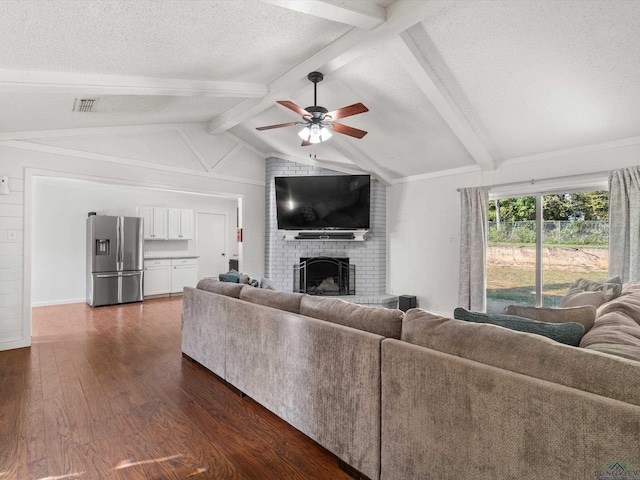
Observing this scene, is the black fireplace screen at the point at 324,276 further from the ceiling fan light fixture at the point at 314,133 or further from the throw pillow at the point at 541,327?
the throw pillow at the point at 541,327

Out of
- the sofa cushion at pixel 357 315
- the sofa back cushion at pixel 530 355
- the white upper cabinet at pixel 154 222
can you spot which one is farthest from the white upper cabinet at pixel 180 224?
the sofa back cushion at pixel 530 355

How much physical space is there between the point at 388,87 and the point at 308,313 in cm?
277

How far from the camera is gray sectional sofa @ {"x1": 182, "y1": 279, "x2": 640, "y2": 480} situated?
1.03 meters

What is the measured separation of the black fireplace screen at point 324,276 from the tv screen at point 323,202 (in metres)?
0.66

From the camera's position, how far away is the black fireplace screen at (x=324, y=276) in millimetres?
6180

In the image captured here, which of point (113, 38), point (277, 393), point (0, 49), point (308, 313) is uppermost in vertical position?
point (113, 38)

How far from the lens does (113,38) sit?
2393mm

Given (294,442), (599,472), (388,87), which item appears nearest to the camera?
(599,472)

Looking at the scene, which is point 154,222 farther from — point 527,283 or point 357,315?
point 527,283

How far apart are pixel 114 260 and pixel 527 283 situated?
6.57m

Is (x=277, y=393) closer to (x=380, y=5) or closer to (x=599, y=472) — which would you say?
(x=599, y=472)

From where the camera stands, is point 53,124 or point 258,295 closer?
point 258,295

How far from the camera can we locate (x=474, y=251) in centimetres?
476

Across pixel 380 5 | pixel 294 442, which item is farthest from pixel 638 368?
pixel 380 5
